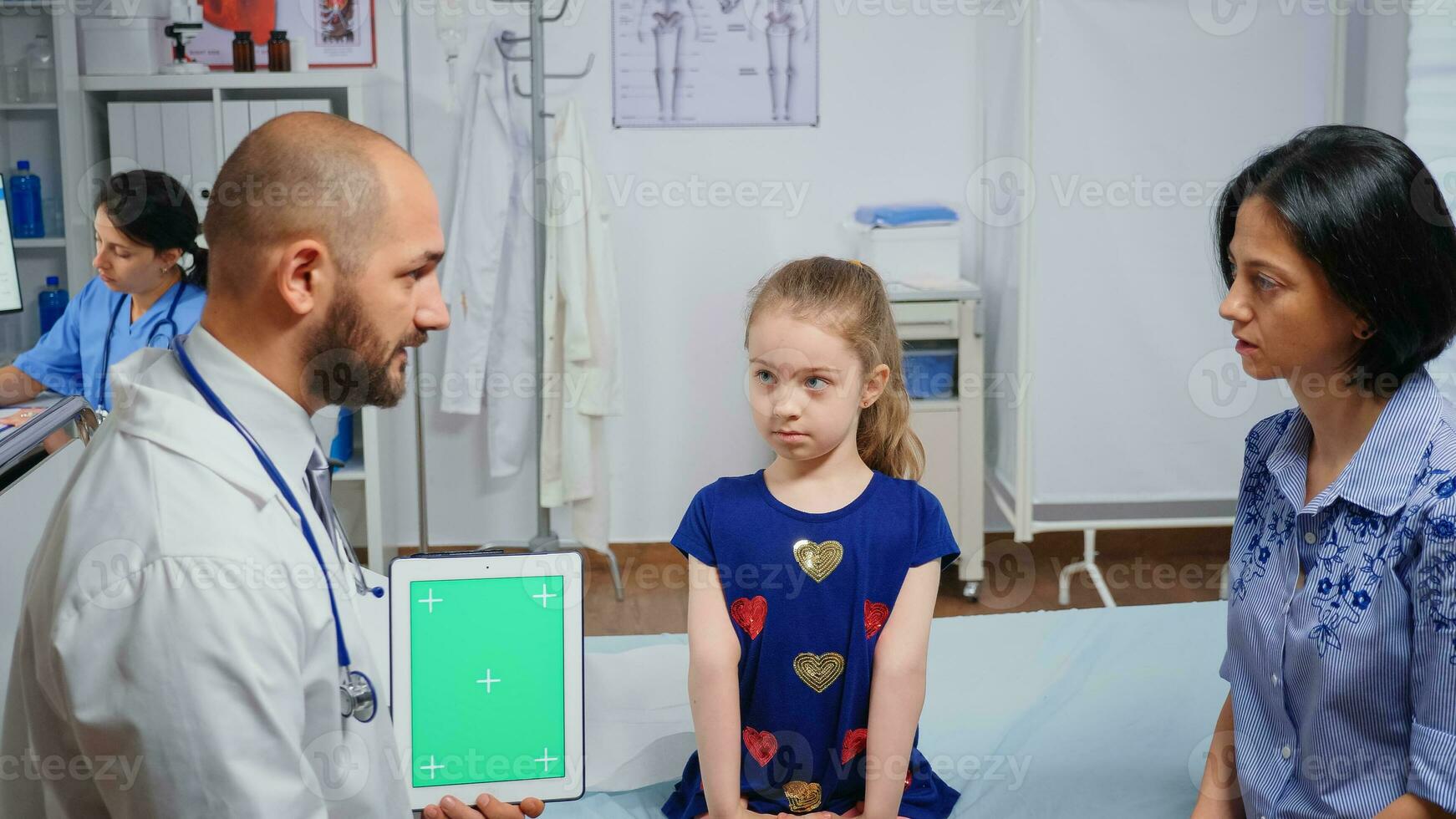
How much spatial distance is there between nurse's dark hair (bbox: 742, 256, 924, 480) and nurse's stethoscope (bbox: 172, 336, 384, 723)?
0.61 meters

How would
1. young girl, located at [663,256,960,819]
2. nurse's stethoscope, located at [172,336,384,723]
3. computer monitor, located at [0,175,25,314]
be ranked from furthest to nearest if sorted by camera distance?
computer monitor, located at [0,175,25,314] → young girl, located at [663,256,960,819] → nurse's stethoscope, located at [172,336,384,723]

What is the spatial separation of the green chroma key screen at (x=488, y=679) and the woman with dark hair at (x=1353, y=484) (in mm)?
786

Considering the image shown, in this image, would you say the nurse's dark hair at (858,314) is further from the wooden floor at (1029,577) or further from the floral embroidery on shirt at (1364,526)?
the wooden floor at (1029,577)

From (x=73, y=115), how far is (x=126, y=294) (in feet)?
2.56

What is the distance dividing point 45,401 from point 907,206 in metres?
2.35

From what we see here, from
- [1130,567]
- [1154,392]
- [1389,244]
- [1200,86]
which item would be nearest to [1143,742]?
[1389,244]

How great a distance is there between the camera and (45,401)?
1937 mm

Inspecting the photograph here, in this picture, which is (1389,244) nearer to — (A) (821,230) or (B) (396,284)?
(B) (396,284)

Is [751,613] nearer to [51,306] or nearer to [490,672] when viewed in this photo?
[490,672]

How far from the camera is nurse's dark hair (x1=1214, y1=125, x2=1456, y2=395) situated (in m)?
1.12

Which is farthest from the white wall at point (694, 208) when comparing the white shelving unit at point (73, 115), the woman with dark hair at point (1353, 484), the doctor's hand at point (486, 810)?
the woman with dark hair at point (1353, 484)

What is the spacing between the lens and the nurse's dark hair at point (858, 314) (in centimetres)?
138

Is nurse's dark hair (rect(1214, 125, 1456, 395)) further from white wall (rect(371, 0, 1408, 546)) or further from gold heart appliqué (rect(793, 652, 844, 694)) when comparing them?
white wall (rect(371, 0, 1408, 546))

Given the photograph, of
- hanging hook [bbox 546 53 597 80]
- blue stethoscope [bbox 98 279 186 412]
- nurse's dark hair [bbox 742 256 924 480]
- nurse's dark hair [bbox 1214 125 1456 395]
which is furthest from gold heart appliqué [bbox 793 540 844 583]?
hanging hook [bbox 546 53 597 80]
